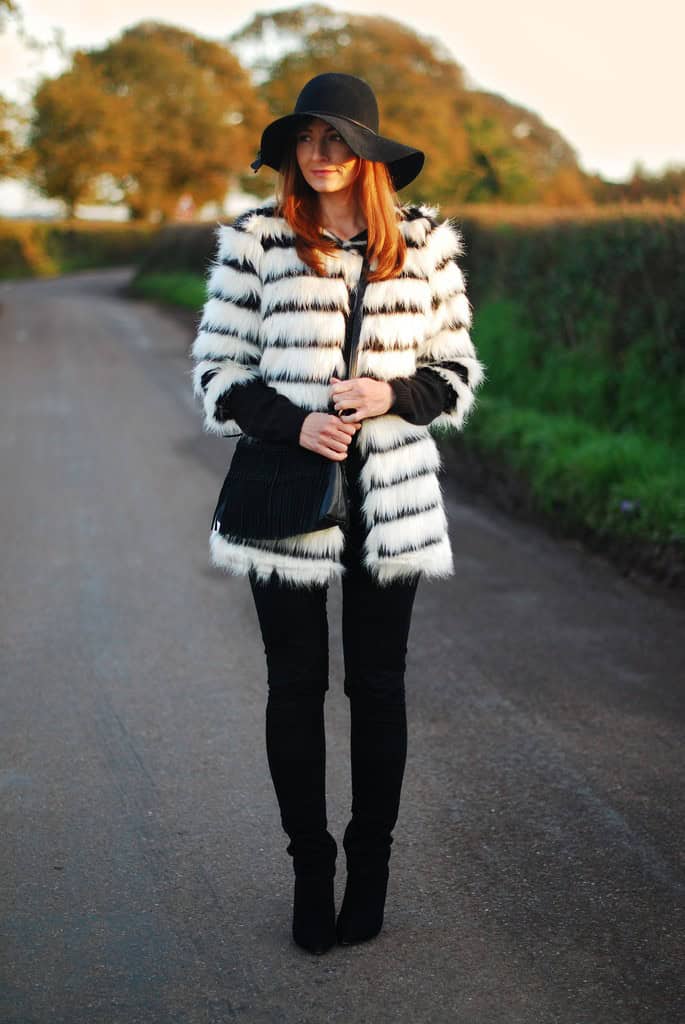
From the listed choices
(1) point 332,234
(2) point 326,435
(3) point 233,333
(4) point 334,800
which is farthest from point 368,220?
(4) point 334,800

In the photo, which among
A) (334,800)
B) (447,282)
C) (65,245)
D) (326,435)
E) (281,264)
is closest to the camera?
(326,435)

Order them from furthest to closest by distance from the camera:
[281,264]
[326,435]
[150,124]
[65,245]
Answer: [65,245] → [150,124] → [281,264] → [326,435]

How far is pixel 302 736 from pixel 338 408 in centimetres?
84

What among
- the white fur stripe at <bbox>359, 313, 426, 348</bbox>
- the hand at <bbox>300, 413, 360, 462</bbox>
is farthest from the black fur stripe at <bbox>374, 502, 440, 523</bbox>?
the white fur stripe at <bbox>359, 313, 426, 348</bbox>

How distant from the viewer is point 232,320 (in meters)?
3.04

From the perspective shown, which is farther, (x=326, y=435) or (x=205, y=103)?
(x=205, y=103)

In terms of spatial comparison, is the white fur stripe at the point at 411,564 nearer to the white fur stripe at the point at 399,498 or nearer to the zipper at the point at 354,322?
the white fur stripe at the point at 399,498

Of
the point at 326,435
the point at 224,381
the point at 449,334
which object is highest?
the point at 449,334

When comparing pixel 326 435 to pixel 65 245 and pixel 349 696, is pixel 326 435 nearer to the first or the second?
pixel 349 696

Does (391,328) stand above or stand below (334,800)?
above

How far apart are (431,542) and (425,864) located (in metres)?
1.05

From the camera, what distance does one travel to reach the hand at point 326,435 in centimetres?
289

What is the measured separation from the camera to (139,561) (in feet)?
23.5

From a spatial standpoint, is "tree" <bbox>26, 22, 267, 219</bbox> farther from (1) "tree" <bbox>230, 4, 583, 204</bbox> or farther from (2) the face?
(2) the face
